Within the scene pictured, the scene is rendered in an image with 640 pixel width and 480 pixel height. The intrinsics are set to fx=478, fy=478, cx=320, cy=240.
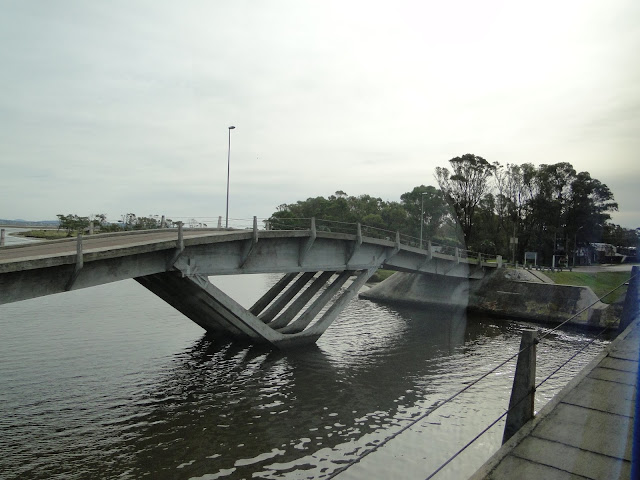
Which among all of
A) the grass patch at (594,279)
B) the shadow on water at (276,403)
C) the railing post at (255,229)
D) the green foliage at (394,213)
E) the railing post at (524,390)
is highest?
the green foliage at (394,213)

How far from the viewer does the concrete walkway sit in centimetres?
596

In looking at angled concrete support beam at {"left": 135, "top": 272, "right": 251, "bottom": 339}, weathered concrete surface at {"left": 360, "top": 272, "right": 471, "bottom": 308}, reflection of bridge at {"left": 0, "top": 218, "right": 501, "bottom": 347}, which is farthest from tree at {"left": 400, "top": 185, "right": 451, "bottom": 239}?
angled concrete support beam at {"left": 135, "top": 272, "right": 251, "bottom": 339}

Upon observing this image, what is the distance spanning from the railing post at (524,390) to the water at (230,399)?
5316mm

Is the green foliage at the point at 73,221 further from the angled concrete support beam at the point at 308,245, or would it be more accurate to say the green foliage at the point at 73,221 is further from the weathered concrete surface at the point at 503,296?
the angled concrete support beam at the point at 308,245

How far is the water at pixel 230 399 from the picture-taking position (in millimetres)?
12492

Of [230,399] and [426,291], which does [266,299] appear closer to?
[230,399]

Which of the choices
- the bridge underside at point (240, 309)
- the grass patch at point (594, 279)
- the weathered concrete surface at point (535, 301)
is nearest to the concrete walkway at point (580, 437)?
the bridge underside at point (240, 309)

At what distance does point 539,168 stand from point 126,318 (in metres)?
61.7

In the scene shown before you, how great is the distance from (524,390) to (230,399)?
39.7 ft

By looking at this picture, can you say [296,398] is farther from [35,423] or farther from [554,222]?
[554,222]

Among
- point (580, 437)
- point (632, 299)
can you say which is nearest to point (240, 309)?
point (632, 299)

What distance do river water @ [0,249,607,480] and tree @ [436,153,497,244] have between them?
4137 cm

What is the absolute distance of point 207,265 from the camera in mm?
21031

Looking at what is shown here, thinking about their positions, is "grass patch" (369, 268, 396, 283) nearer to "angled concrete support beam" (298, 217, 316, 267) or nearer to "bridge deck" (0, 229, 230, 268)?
"angled concrete support beam" (298, 217, 316, 267)
